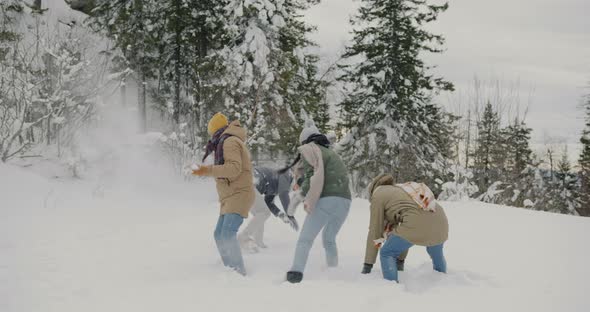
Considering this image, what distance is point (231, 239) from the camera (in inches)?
197

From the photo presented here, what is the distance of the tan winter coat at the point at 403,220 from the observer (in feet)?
15.1

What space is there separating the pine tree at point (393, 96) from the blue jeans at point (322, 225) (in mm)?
13700

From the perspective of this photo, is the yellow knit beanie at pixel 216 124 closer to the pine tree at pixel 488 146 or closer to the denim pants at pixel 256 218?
the denim pants at pixel 256 218

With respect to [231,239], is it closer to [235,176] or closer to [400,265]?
[235,176]

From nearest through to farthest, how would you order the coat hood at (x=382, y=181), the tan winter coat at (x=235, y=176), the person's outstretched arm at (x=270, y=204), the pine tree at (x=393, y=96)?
the tan winter coat at (x=235, y=176) < the coat hood at (x=382, y=181) < the person's outstretched arm at (x=270, y=204) < the pine tree at (x=393, y=96)

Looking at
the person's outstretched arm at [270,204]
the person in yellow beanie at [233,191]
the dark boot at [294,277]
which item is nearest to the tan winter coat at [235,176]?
the person in yellow beanie at [233,191]

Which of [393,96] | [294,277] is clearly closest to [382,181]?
[294,277]

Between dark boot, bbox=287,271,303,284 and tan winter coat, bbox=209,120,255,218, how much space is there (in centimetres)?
81

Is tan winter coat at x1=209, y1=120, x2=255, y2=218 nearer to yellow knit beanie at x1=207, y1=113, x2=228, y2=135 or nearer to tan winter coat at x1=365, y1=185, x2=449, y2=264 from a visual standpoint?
yellow knit beanie at x1=207, y1=113, x2=228, y2=135

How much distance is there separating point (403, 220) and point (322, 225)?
0.88 meters

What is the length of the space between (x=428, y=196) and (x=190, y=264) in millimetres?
2848

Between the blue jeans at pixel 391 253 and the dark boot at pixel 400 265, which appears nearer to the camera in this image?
the blue jeans at pixel 391 253

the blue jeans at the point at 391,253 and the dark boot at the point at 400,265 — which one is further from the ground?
the blue jeans at the point at 391,253

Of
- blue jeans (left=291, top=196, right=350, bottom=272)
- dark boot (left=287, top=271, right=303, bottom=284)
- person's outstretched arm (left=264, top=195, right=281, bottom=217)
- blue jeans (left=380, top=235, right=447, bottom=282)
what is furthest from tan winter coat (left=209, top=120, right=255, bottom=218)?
person's outstretched arm (left=264, top=195, right=281, bottom=217)
